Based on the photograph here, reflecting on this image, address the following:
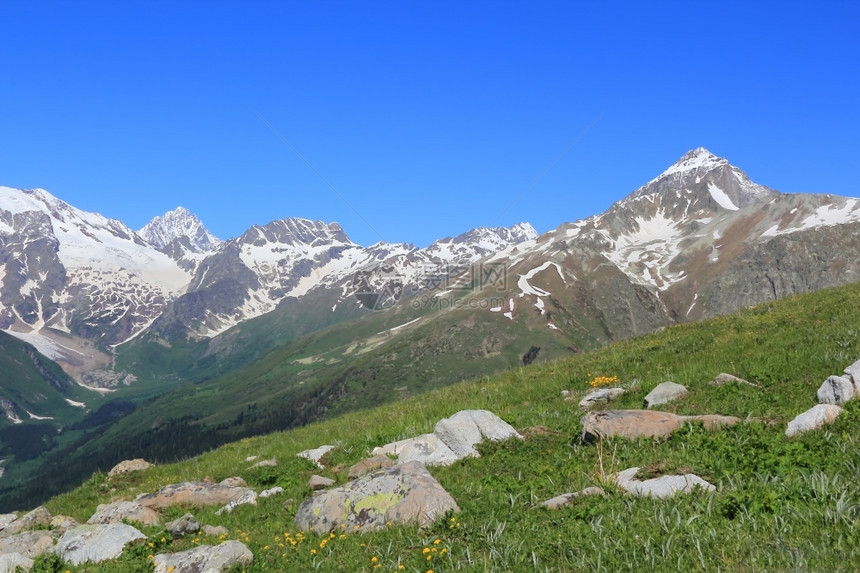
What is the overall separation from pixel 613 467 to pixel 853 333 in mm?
12855

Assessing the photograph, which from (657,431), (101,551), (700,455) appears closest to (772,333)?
(657,431)

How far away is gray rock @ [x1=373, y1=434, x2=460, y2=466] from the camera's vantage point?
1498cm

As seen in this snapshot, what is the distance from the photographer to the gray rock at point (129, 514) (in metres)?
14.2

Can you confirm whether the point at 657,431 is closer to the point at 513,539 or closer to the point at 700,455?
the point at 700,455

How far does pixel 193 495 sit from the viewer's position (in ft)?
52.0

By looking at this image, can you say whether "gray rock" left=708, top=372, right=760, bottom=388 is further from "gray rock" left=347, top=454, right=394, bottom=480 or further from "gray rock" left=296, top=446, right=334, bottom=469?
"gray rock" left=296, top=446, right=334, bottom=469

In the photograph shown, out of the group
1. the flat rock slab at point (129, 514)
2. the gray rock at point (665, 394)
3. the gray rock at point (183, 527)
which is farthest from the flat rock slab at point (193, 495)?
the gray rock at point (665, 394)

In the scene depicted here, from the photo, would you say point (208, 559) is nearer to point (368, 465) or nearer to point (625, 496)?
point (368, 465)

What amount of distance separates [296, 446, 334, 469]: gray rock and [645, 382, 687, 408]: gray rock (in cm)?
1012

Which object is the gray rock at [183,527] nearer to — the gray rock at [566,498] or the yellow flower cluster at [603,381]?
the gray rock at [566,498]

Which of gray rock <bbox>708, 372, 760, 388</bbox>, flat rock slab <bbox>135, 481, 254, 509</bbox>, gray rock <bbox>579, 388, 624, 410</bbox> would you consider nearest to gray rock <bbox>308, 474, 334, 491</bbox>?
flat rock slab <bbox>135, 481, 254, 509</bbox>

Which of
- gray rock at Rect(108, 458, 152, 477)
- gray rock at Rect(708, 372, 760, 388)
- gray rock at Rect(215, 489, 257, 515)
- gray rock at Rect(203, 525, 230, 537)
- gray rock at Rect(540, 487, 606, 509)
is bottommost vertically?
gray rock at Rect(540, 487, 606, 509)

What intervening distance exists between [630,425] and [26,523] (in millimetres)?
16039

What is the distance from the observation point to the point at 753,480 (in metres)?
9.32
